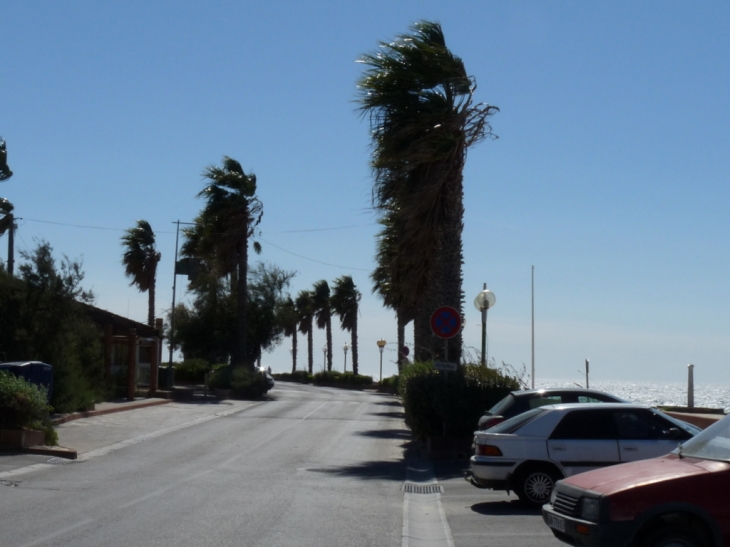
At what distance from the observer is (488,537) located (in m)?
9.39

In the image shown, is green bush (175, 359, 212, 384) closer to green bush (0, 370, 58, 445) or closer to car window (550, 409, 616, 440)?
green bush (0, 370, 58, 445)

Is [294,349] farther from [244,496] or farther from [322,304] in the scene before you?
[244,496]

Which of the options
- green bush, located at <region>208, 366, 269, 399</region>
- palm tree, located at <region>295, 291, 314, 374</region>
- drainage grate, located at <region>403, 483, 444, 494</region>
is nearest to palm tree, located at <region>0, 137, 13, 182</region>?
green bush, located at <region>208, 366, 269, 399</region>

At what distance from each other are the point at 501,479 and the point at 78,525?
5261 millimetres

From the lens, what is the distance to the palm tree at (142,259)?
180 feet

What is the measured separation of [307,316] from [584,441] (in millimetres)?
74976

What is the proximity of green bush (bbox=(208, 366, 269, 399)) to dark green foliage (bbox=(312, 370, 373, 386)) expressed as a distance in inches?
981

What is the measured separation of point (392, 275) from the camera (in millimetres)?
31031

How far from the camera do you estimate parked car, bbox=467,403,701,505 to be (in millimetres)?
11109

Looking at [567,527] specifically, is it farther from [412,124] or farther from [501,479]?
[412,124]

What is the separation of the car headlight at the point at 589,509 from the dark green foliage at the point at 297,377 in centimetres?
6774

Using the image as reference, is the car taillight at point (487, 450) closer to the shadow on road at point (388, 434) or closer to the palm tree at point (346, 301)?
the shadow on road at point (388, 434)

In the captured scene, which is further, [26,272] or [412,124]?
[26,272]

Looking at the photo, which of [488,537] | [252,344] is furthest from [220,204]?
[488,537]
